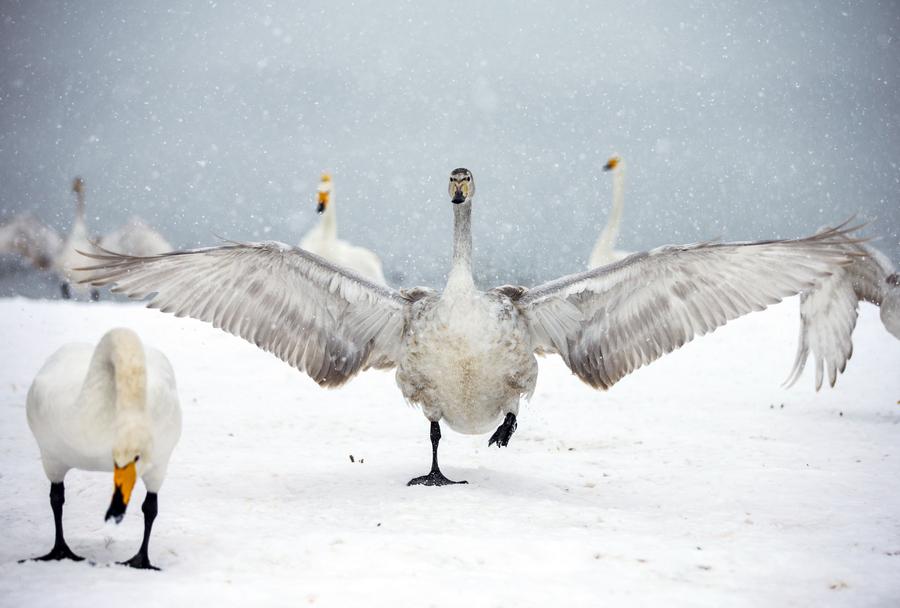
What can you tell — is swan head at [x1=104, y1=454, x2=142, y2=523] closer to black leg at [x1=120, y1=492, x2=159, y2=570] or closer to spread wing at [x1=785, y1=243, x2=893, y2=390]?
black leg at [x1=120, y1=492, x2=159, y2=570]

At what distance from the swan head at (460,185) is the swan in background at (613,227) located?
7.37m

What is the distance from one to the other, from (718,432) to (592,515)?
14.5 ft

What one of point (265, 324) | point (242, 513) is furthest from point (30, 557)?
point (265, 324)

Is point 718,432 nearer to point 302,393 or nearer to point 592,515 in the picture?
point 592,515

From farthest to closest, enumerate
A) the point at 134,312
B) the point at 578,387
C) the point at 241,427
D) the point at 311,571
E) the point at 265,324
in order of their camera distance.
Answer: the point at 134,312 < the point at 578,387 < the point at 241,427 < the point at 265,324 < the point at 311,571

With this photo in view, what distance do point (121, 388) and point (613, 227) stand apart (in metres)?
13.4

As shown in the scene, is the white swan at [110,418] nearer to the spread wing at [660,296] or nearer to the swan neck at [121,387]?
the swan neck at [121,387]

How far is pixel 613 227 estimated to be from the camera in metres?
16.5

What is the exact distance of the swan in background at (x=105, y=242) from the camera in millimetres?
21672

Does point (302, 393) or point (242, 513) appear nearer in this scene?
point (242, 513)

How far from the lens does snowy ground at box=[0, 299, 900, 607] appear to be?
4.31 m

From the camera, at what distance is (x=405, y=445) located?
348 inches

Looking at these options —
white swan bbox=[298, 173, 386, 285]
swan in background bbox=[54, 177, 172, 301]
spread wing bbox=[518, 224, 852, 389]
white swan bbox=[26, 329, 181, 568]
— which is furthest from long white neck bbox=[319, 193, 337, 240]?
white swan bbox=[26, 329, 181, 568]

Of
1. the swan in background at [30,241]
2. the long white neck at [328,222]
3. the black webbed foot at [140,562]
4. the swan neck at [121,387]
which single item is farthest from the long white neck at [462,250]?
the swan in background at [30,241]
